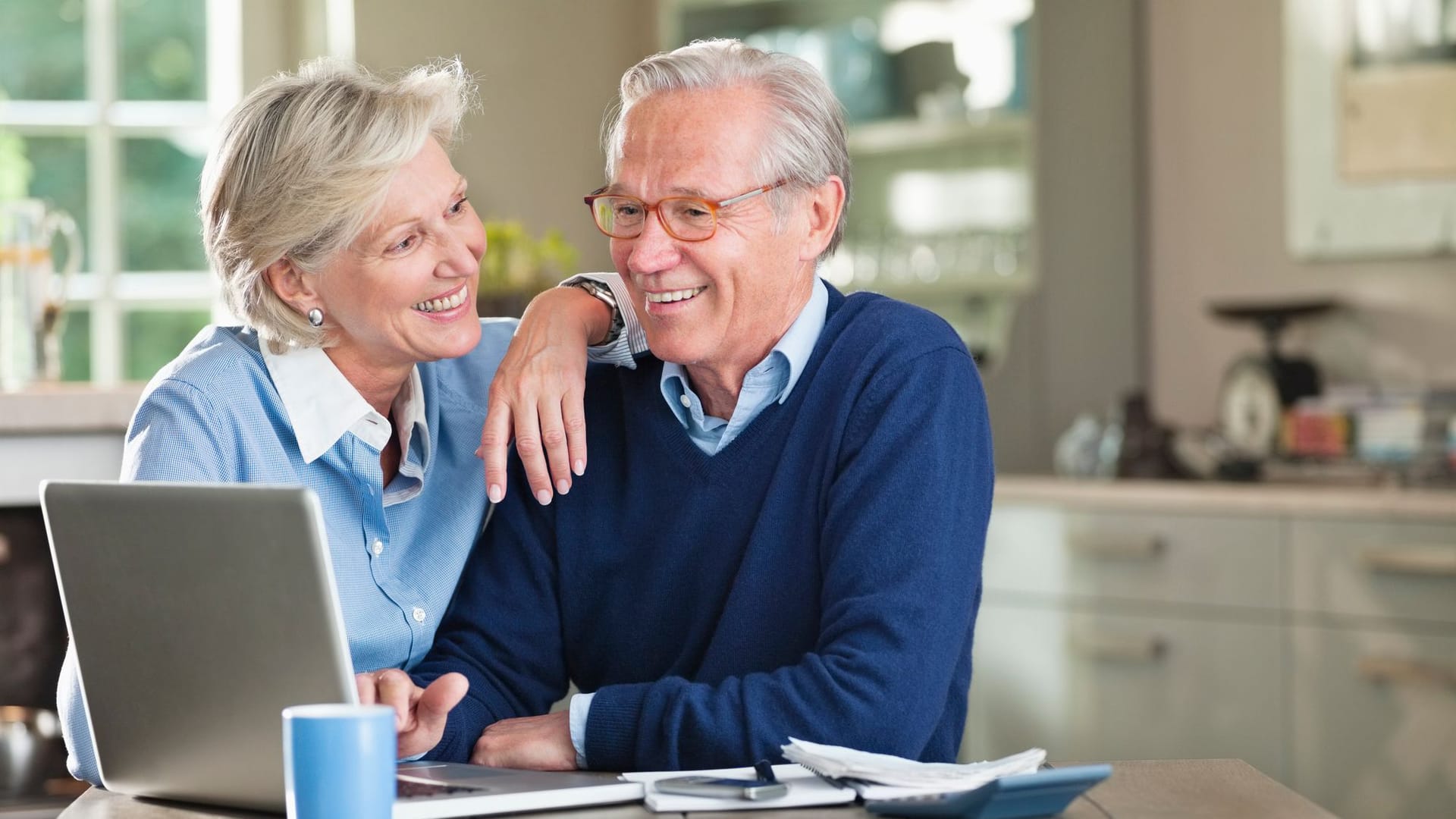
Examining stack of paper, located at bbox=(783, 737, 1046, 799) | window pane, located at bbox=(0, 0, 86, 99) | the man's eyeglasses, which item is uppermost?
window pane, located at bbox=(0, 0, 86, 99)

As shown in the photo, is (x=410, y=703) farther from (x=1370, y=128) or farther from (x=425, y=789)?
(x=1370, y=128)

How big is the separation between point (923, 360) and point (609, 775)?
1.70ft

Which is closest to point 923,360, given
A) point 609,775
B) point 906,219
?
point 609,775

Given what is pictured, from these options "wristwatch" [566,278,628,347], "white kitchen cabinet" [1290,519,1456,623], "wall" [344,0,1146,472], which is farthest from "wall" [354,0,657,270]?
"wristwatch" [566,278,628,347]

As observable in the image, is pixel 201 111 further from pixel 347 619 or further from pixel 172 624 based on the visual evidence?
pixel 172 624

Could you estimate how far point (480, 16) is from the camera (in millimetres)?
4543

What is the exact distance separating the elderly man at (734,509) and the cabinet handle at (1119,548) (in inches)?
69.3

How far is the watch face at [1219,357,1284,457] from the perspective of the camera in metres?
3.50

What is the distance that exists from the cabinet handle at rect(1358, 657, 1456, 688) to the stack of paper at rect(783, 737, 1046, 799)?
1967 mm

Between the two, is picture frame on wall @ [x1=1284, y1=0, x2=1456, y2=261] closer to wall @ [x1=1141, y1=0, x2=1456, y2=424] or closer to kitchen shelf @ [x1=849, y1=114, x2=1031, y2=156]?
wall @ [x1=1141, y1=0, x2=1456, y2=424]

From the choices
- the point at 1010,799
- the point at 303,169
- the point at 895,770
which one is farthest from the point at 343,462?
the point at 1010,799

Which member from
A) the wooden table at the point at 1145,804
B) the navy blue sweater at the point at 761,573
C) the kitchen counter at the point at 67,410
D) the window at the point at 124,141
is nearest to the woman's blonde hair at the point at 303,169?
the navy blue sweater at the point at 761,573

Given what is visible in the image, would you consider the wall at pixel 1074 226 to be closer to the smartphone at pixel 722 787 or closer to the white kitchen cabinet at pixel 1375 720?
the white kitchen cabinet at pixel 1375 720

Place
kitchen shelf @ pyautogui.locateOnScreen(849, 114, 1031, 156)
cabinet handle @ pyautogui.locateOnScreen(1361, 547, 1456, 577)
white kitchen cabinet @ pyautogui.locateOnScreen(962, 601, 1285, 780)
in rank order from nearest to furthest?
cabinet handle @ pyautogui.locateOnScreen(1361, 547, 1456, 577)
white kitchen cabinet @ pyautogui.locateOnScreen(962, 601, 1285, 780)
kitchen shelf @ pyautogui.locateOnScreen(849, 114, 1031, 156)
